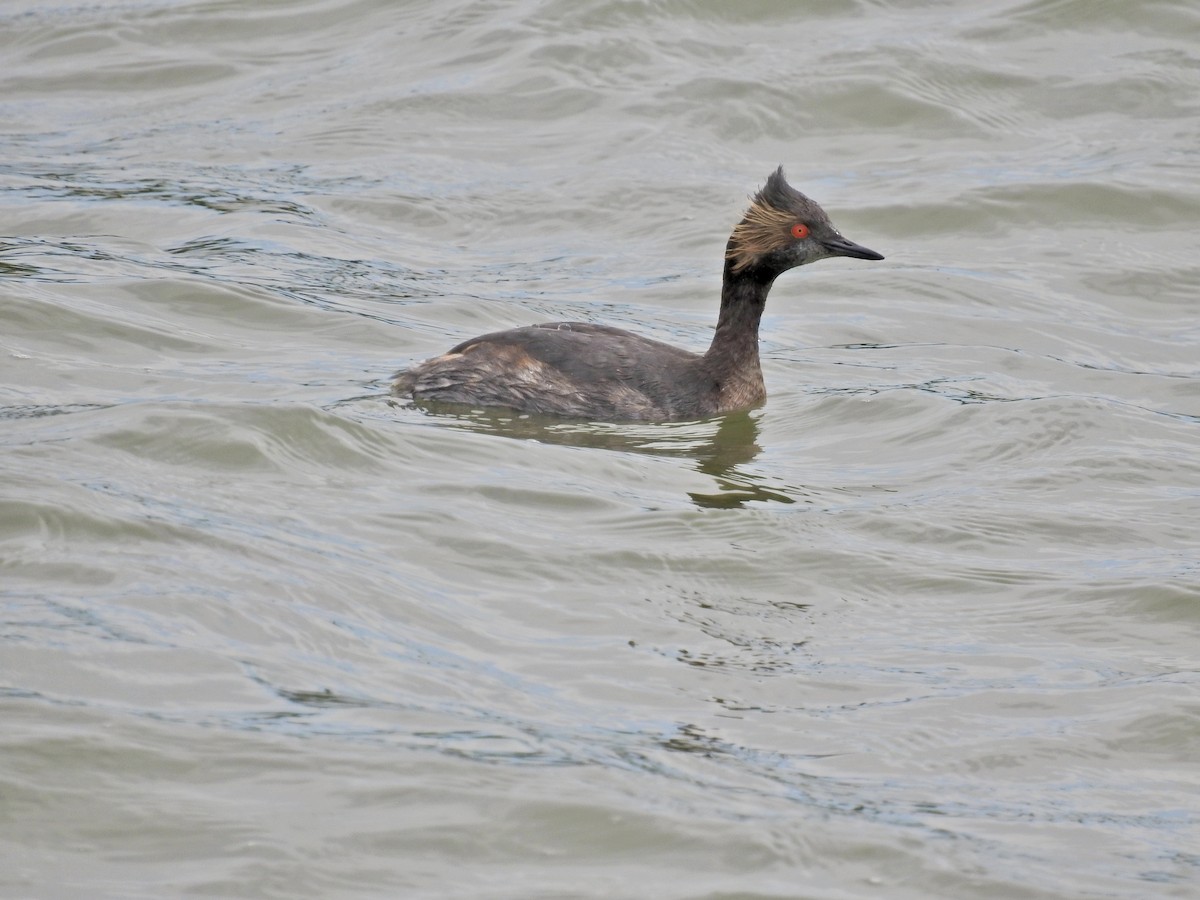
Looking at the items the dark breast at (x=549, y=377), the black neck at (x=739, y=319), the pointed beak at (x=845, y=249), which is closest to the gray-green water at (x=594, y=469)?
the dark breast at (x=549, y=377)

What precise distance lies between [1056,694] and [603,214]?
7692 mm

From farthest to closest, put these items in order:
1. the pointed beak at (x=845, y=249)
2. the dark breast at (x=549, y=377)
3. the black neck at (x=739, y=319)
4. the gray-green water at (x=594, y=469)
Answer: the black neck at (x=739, y=319), the pointed beak at (x=845, y=249), the dark breast at (x=549, y=377), the gray-green water at (x=594, y=469)

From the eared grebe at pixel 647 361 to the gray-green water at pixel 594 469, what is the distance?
0.57ft

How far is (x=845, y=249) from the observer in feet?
33.8

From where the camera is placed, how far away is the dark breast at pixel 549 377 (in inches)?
389

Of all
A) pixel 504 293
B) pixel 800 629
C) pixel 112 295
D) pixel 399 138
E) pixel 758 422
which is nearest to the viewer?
pixel 800 629

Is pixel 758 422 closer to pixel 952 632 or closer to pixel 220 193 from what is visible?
pixel 952 632

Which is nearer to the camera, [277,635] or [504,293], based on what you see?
[277,635]

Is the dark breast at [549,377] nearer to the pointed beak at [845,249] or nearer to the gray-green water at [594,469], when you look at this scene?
the gray-green water at [594,469]

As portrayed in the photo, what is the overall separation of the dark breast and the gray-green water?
0.51 feet

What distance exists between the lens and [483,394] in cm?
988

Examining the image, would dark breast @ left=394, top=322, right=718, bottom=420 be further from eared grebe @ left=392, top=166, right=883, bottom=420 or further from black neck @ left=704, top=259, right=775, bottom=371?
black neck @ left=704, top=259, right=775, bottom=371

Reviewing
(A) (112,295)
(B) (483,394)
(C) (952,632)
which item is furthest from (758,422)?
(A) (112,295)

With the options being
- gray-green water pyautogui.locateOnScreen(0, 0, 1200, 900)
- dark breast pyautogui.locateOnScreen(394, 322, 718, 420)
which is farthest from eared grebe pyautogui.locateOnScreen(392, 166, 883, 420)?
gray-green water pyautogui.locateOnScreen(0, 0, 1200, 900)
